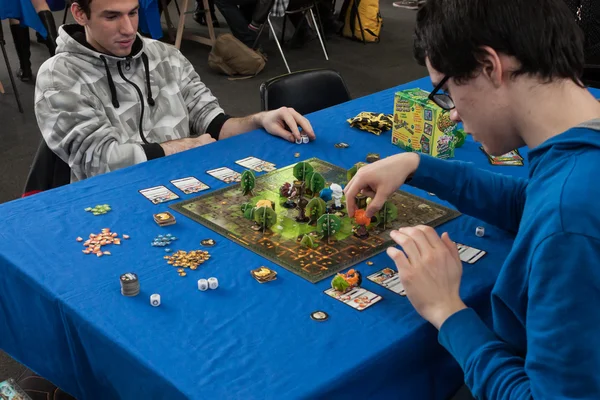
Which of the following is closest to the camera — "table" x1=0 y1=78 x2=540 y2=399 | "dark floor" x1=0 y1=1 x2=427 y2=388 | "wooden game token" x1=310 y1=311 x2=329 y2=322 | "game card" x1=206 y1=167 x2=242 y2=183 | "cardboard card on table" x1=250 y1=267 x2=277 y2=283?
"table" x1=0 y1=78 x2=540 y2=399

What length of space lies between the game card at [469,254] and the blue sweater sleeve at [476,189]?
4.4 inches

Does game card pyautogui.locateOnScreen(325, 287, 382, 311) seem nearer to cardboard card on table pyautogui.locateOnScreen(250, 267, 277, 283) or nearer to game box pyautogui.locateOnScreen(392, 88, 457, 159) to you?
cardboard card on table pyautogui.locateOnScreen(250, 267, 277, 283)

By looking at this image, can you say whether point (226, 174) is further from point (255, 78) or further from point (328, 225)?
point (255, 78)

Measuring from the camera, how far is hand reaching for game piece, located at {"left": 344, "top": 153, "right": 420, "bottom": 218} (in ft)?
4.54

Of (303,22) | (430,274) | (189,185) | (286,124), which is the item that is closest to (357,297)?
(430,274)

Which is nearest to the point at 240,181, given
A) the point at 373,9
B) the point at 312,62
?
the point at 312,62

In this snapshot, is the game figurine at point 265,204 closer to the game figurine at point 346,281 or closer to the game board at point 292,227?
the game board at point 292,227

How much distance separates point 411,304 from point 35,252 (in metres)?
0.79

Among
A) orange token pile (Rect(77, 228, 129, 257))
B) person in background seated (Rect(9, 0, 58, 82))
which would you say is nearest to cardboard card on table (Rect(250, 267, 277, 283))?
orange token pile (Rect(77, 228, 129, 257))

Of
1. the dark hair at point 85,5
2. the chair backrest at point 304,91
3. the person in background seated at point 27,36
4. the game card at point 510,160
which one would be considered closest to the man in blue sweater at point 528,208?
the game card at point 510,160

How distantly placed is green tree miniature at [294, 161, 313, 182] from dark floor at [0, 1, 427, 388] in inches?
83.7

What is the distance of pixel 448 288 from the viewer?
3.65ft

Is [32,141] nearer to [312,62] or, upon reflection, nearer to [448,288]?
[312,62]

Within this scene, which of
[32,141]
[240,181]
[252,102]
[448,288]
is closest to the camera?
[448,288]
